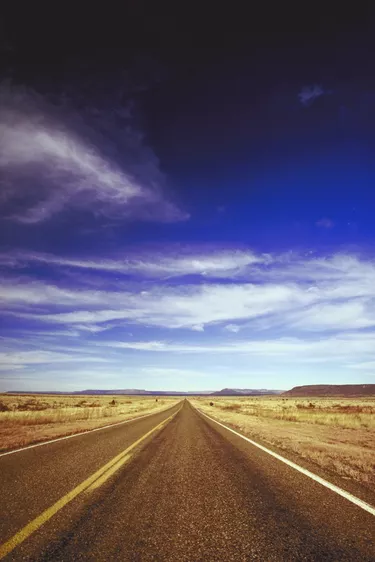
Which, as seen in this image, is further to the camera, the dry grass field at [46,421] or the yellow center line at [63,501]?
the dry grass field at [46,421]

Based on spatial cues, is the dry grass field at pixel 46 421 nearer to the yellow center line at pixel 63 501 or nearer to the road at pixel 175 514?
the yellow center line at pixel 63 501

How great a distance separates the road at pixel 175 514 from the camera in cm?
346

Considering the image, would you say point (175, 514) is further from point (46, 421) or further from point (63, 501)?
point (46, 421)

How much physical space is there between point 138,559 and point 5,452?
26.6 ft

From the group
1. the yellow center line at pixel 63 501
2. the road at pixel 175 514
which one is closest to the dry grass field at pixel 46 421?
the yellow center line at pixel 63 501

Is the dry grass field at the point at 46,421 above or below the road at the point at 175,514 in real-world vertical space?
below

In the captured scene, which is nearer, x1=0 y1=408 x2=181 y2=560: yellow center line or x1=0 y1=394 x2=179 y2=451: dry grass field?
x1=0 y1=408 x2=181 y2=560: yellow center line

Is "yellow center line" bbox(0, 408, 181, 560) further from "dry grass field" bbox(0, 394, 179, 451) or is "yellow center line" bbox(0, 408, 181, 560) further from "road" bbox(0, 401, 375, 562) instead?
"dry grass field" bbox(0, 394, 179, 451)

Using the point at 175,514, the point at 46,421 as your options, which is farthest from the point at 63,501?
the point at 46,421

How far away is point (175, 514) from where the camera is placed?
15.1ft

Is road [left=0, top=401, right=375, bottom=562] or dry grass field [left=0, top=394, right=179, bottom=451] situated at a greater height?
road [left=0, top=401, right=375, bottom=562]

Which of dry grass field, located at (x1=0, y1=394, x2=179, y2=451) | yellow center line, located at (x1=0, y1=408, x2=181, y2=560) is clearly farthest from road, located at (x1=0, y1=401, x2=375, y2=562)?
dry grass field, located at (x1=0, y1=394, x2=179, y2=451)

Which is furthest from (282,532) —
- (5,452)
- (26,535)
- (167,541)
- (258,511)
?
(5,452)

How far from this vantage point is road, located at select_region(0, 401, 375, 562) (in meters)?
3.46
